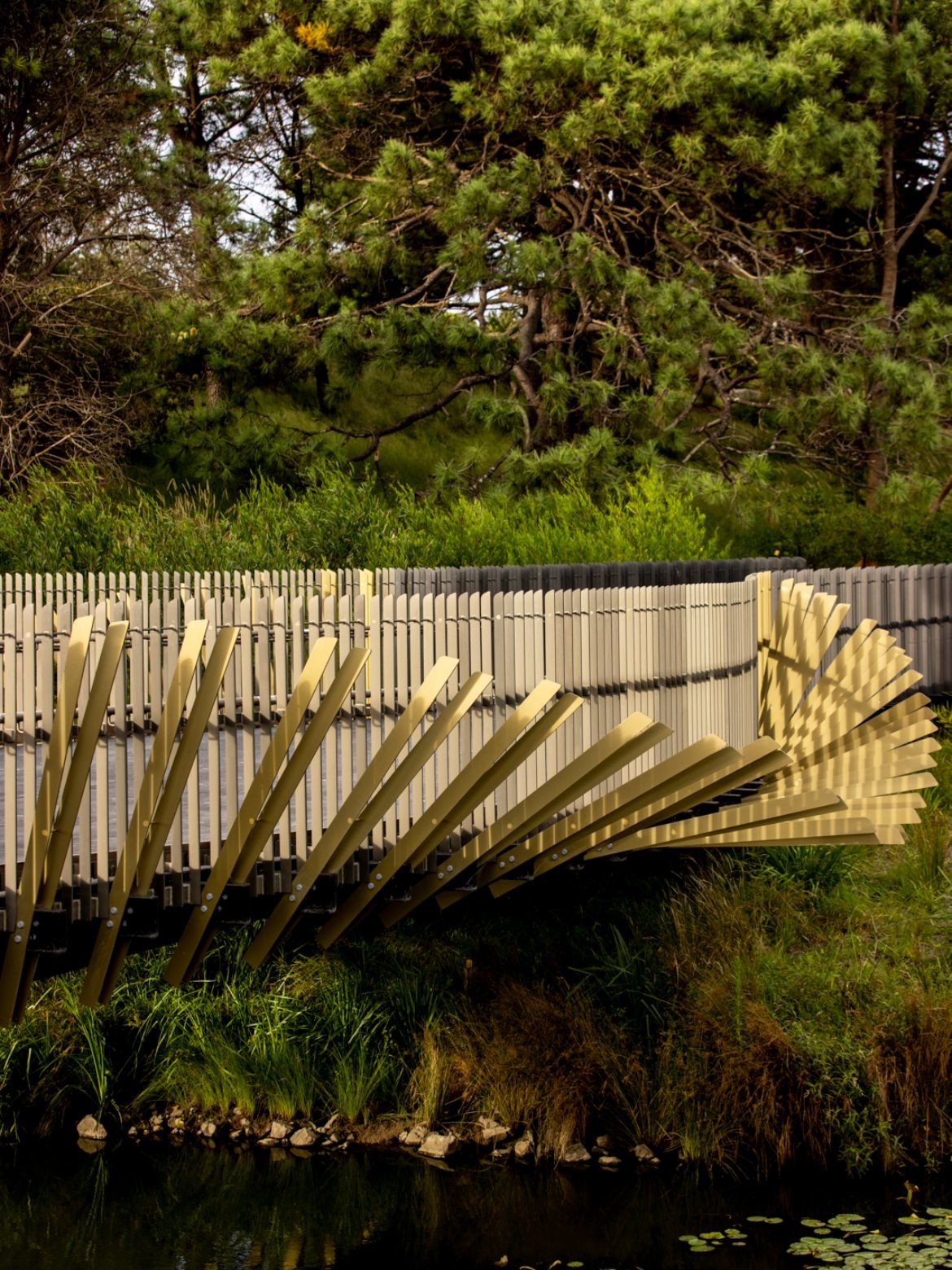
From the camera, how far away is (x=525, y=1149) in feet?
30.6

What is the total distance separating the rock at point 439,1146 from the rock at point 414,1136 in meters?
0.06

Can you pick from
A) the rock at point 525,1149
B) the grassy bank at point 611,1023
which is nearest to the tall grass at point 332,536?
the grassy bank at point 611,1023

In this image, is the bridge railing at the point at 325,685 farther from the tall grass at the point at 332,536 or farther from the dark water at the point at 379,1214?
the tall grass at the point at 332,536

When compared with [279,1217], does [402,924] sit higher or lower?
higher

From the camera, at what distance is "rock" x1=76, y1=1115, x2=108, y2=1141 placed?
9922mm

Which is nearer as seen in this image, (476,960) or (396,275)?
(476,960)

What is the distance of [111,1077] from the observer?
10.1 m

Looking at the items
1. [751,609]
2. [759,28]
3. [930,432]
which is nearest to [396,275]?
[759,28]

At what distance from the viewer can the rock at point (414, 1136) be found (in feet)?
31.4

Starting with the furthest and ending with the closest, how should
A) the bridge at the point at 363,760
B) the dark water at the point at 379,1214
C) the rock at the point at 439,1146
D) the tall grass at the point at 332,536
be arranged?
the tall grass at the point at 332,536, the rock at the point at 439,1146, the dark water at the point at 379,1214, the bridge at the point at 363,760

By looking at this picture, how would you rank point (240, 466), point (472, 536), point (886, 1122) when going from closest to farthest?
point (886, 1122), point (472, 536), point (240, 466)

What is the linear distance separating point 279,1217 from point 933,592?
1012 centimetres

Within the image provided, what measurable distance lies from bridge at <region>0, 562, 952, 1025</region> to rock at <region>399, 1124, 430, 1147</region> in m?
1.78

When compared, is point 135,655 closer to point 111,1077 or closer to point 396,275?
point 111,1077
